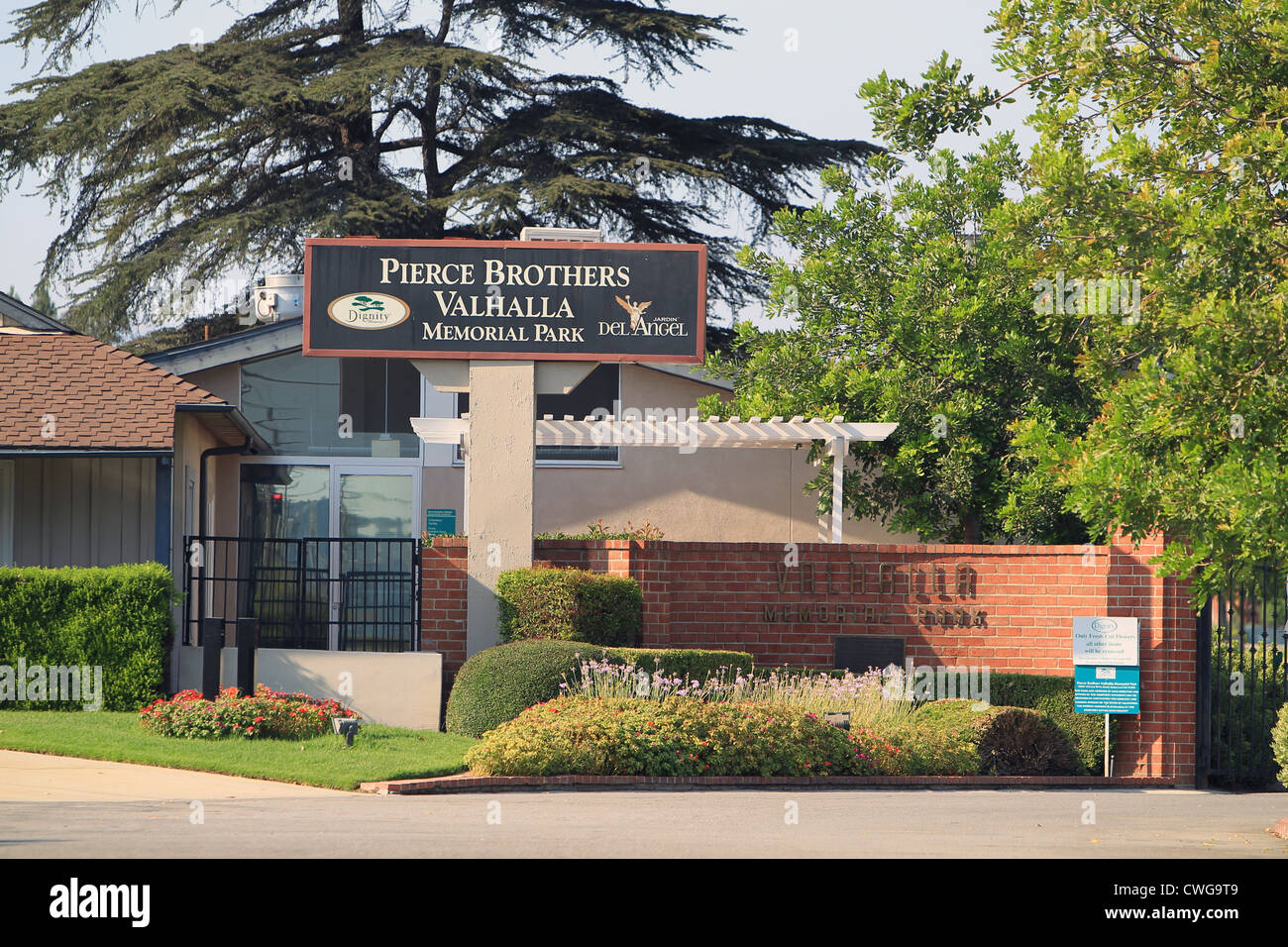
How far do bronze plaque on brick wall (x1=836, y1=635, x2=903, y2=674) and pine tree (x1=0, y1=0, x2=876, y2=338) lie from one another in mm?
10711

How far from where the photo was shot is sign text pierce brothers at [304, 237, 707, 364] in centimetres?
1492

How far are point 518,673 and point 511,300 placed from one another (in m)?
4.08

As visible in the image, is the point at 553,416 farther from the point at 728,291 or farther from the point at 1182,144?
the point at 1182,144

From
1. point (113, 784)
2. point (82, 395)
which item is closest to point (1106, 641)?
point (113, 784)

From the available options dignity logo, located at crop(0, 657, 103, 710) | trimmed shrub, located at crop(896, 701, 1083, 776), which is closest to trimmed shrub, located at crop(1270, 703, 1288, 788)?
trimmed shrub, located at crop(896, 701, 1083, 776)

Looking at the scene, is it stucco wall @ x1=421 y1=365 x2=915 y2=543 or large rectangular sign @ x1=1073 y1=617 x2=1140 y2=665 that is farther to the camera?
stucco wall @ x1=421 y1=365 x2=915 y2=543

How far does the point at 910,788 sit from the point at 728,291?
47.5ft

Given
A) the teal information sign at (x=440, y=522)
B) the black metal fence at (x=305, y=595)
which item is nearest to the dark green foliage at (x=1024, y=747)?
the black metal fence at (x=305, y=595)

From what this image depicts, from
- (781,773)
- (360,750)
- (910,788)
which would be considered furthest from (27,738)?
(910,788)

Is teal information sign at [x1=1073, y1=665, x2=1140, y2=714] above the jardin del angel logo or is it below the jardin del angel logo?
below

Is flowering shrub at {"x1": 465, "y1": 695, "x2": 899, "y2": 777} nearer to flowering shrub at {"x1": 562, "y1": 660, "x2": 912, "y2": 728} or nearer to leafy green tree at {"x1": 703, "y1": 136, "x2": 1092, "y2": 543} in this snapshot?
flowering shrub at {"x1": 562, "y1": 660, "x2": 912, "y2": 728}

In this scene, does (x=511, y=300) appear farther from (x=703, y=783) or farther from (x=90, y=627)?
(x=703, y=783)

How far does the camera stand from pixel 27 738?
1200 centimetres

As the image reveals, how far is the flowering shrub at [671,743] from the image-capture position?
1162 centimetres
